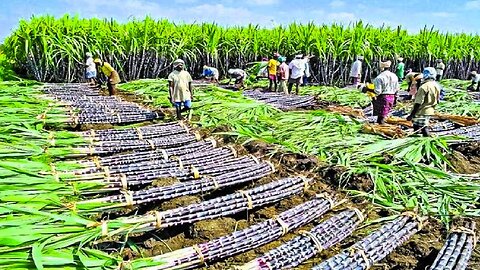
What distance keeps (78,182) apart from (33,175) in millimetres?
348

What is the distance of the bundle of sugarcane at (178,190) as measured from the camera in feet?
12.0

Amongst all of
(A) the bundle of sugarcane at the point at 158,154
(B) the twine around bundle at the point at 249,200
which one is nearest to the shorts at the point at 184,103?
(A) the bundle of sugarcane at the point at 158,154

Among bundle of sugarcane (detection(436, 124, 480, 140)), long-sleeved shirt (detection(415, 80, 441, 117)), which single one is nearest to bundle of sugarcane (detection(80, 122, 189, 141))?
long-sleeved shirt (detection(415, 80, 441, 117))

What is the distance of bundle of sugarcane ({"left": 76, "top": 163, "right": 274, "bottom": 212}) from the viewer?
12.0ft

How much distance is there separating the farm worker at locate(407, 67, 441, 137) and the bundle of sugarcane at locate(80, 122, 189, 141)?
10.4 ft

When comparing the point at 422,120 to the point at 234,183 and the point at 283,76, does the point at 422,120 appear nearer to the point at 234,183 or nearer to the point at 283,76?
the point at 234,183

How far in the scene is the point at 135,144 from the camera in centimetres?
581

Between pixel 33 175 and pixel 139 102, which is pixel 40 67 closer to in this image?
pixel 139 102

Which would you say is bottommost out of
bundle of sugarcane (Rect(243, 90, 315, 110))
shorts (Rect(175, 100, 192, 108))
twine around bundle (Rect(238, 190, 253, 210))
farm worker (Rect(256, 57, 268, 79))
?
twine around bundle (Rect(238, 190, 253, 210))

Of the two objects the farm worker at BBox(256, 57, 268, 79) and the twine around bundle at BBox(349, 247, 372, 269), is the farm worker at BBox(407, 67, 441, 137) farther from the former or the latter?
the farm worker at BBox(256, 57, 268, 79)

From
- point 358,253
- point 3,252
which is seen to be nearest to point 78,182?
point 3,252

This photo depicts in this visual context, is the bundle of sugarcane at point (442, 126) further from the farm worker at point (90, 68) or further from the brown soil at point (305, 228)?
the farm worker at point (90, 68)

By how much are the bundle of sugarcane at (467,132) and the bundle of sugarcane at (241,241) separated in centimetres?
379

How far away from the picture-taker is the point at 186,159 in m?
5.12
